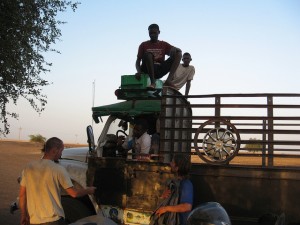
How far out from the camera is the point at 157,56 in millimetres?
7316

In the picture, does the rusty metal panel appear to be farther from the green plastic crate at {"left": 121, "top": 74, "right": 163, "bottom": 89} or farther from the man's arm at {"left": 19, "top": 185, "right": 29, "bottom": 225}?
the man's arm at {"left": 19, "top": 185, "right": 29, "bottom": 225}

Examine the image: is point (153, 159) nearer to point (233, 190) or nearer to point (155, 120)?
point (155, 120)

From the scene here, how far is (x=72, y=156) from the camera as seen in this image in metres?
7.16

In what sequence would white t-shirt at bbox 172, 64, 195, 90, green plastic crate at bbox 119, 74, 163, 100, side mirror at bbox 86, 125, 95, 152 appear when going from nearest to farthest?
side mirror at bbox 86, 125, 95, 152 < green plastic crate at bbox 119, 74, 163, 100 < white t-shirt at bbox 172, 64, 195, 90

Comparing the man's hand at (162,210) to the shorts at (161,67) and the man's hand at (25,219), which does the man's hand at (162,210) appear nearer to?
the man's hand at (25,219)

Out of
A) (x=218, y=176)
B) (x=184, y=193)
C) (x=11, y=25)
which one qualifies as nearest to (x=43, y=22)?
(x=11, y=25)

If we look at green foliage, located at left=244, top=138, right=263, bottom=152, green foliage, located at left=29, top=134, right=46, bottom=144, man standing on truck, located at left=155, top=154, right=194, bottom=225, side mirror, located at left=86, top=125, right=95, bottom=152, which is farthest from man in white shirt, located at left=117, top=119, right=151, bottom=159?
green foliage, located at left=29, top=134, right=46, bottom=144

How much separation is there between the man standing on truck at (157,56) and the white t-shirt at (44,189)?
3.31m

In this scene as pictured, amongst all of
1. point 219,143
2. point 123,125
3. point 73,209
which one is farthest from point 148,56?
point 73,209

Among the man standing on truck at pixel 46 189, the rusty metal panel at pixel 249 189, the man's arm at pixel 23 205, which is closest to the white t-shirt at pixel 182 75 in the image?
the rusty metal panel at pixel 249 189

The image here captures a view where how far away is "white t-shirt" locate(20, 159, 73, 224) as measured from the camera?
3971 millimetres

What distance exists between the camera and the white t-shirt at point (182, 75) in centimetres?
800

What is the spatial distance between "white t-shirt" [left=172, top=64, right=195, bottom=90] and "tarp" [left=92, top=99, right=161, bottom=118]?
173 cm

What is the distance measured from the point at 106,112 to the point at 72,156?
127 cm
